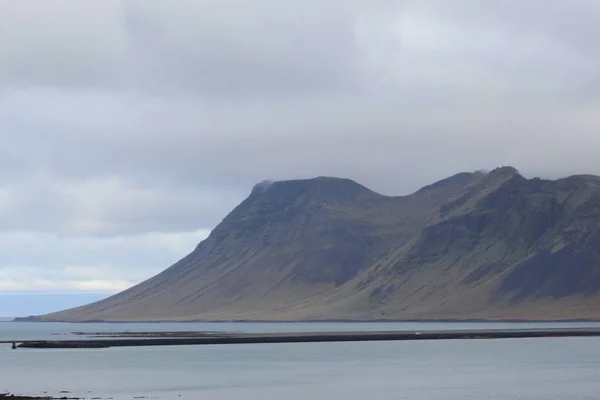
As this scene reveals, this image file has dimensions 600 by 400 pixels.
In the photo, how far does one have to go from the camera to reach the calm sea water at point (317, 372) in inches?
3465

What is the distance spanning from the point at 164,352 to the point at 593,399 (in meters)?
81.1

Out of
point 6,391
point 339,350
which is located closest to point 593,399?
point 6,391

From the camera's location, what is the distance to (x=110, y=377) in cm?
10469

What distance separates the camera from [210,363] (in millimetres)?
125500

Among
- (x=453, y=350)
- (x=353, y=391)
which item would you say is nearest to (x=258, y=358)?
(x=453, y=350)

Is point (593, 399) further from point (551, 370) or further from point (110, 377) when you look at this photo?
point (110, 377)

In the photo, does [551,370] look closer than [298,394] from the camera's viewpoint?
No

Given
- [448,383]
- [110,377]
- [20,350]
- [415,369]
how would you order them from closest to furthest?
1. [448,383]
2. [110,377]
3. [415,369]
4. [20,350]

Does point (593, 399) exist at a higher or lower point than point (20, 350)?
lower

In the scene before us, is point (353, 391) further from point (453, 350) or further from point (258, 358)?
point (453, 350)

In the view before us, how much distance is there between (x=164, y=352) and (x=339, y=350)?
74.4ft

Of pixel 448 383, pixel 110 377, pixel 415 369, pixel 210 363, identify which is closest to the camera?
pixel 448 383

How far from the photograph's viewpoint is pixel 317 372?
366ft

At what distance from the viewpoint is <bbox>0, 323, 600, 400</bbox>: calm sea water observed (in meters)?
88.0
